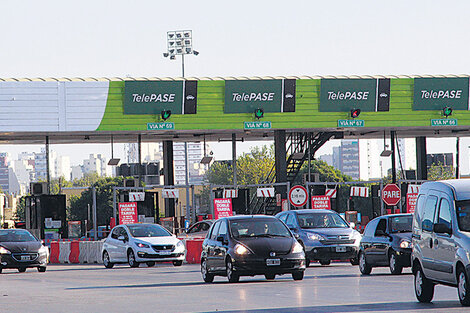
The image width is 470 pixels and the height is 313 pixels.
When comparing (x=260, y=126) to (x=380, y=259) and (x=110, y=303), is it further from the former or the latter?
(x=110, y=303)

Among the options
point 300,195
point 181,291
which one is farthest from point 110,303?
point 300,195

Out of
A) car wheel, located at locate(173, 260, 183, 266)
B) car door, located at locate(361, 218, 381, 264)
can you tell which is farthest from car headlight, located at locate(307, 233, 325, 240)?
car wheel, located at locate(173, 260, 183, 266)

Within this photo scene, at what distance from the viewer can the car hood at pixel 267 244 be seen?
21.6 metres

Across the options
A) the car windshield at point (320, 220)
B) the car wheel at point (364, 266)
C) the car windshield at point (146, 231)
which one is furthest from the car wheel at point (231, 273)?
the car windshield at point (146, 231)

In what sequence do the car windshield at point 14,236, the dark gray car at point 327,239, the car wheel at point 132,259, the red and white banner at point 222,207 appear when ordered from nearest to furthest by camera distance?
the dark gray car at point 327,239 < the car wheel at point 132,259 < the car windshield at point 14,236 < the red and white banner at point 222,207

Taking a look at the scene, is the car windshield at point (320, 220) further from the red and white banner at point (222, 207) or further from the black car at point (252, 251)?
the red and white banner at point (222, 207)

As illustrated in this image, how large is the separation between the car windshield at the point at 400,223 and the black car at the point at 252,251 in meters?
2.93

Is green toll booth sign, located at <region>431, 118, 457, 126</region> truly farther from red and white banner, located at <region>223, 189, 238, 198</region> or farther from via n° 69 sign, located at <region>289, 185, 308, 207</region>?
via n° 69 sign, located at <region>289, 185, 308, 207</region>

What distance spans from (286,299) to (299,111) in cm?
2730

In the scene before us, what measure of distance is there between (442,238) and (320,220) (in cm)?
1384

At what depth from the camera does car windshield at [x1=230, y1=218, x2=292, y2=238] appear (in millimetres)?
22406

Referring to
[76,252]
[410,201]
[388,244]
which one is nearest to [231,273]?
[388,244]

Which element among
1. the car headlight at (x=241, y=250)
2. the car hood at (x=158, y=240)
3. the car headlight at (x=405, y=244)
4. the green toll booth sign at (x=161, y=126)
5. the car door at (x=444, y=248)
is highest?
the green toll booth sign at (x=161, y=126)

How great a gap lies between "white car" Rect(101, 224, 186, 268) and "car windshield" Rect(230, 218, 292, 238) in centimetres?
975
